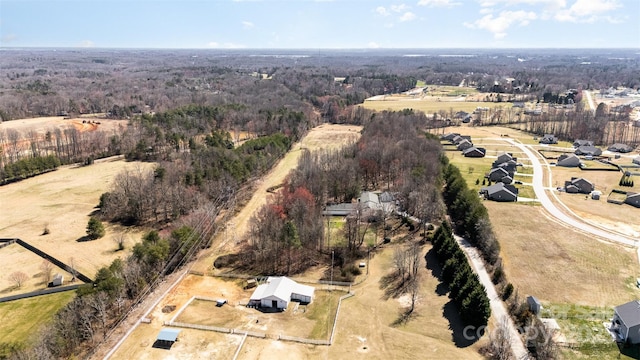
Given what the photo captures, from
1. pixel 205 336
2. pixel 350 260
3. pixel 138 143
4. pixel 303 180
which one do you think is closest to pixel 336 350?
pixel 205 336

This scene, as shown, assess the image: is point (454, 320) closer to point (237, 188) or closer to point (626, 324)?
point (626, 324)

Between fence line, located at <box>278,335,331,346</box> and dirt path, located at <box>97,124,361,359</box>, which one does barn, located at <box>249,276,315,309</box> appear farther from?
dirt path, located at <box>97,124,361,359</box>

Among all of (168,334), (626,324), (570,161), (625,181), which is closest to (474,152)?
(570,161)

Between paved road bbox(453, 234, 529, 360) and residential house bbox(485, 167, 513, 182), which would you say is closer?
paved road bbox(453, 234, 529, 360)

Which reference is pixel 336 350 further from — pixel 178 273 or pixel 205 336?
pixel 178 273

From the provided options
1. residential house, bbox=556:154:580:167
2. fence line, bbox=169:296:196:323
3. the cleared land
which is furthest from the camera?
residential house, bbox=556:154:580:167

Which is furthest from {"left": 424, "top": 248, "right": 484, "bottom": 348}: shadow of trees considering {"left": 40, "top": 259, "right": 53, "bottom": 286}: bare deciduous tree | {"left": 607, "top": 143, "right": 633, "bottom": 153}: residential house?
{"left": 607, "top": 143, "right": 633, "bottom": 153}: residential house

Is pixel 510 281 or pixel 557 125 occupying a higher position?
pixel 557 125
